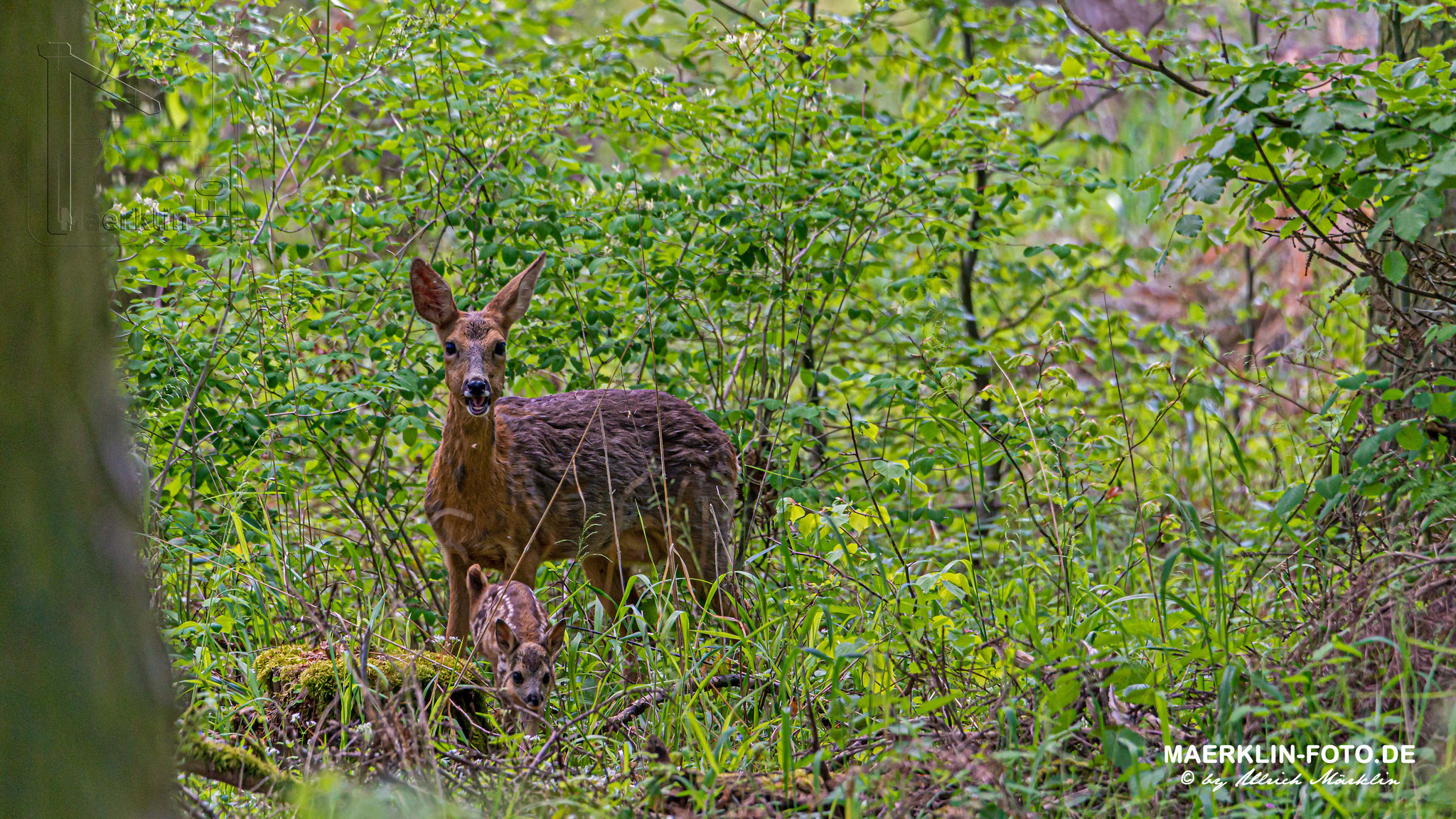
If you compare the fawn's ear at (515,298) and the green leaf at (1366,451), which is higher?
the fawn's ear at (515,298)

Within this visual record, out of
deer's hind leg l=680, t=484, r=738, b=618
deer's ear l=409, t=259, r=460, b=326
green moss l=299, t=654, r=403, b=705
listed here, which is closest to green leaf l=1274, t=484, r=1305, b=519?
deer's hind leg l=680, t=484, r=738, b=618

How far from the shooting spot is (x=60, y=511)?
2172 mm

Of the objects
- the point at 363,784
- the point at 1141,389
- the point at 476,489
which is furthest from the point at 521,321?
the point at 1141,389

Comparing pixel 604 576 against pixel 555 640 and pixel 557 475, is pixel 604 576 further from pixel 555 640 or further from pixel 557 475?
pixel 555 640

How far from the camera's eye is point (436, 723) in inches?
129

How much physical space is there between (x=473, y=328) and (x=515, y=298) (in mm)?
264

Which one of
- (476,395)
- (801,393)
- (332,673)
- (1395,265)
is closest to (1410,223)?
(1395,265)

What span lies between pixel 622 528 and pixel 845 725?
7.55 feet

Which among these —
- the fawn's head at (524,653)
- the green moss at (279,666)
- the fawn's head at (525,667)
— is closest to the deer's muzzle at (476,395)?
the fawn's head at (524,653)

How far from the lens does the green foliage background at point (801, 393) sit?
308 centimetres

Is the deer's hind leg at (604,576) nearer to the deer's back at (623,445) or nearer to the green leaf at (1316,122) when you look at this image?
the deer's back at (623,445)

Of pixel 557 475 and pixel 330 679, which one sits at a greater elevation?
pixel 557 475

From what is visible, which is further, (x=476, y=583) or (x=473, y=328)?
(x=473, y=328)

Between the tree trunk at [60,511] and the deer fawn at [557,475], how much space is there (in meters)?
2.22
